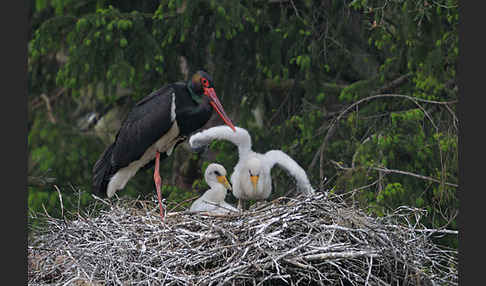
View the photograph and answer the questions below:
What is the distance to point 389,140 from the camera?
6.80 metres

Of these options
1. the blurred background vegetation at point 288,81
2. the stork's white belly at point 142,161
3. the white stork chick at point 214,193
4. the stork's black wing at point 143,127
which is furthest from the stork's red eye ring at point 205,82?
the blurred background vegetation at point 288,81

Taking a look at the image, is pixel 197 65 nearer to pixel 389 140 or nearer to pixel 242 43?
pixel 242 43

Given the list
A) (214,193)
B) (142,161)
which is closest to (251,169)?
(214,193)

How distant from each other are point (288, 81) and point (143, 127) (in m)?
2.48

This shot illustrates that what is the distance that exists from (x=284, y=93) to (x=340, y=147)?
1.26 metres

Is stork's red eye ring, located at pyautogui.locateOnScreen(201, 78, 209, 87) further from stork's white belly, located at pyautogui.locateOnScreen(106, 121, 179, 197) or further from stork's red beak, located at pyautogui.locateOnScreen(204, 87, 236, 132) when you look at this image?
stork's white belly, located at pyautogui.locateOnScreen(106, 121, 179, 197)

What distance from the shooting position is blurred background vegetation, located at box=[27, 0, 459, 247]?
6660mm

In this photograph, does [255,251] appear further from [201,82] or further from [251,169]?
[201,82]

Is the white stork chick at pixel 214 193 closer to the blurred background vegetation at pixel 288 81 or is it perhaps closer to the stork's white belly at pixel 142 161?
the stork's white belly at pixel 142 161

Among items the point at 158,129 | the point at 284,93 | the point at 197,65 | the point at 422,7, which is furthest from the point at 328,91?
the point at 158,129

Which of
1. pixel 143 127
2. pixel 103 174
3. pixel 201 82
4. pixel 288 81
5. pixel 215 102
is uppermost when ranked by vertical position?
pixel 201 82

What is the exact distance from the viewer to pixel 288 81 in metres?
8.30

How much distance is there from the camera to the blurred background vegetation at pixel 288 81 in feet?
21.9

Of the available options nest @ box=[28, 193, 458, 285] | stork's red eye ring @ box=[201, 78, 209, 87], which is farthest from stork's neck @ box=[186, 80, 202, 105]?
nest @ box=[28, 193, 458, 285]
